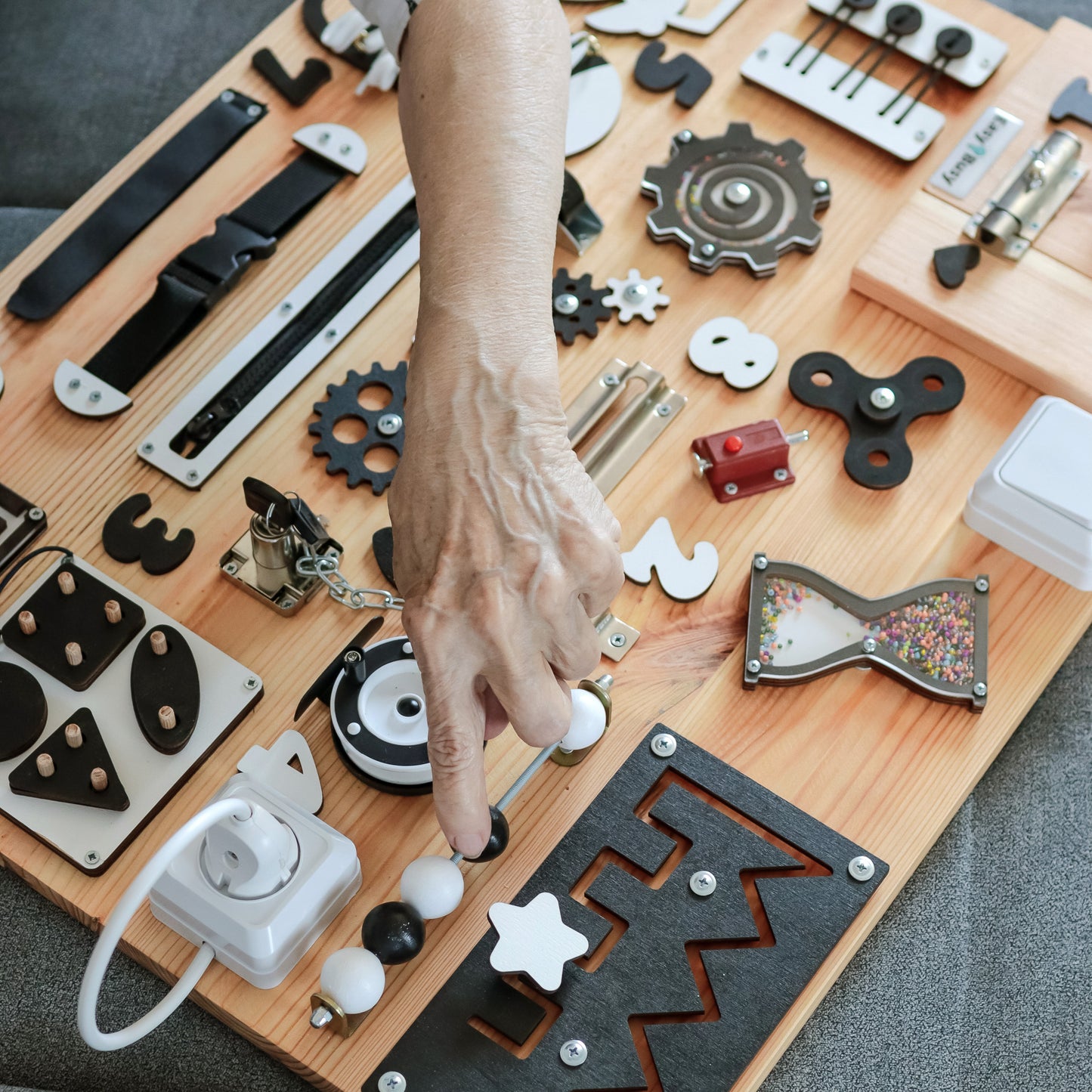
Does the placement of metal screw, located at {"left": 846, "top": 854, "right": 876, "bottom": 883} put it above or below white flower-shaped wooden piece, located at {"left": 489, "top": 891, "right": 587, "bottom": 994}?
above

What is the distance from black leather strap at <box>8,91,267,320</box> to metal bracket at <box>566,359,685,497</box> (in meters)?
0.52

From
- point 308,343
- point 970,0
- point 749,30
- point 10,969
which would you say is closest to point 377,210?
point 308,343

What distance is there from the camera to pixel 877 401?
1258 millimetres

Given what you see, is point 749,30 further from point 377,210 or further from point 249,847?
point 249,847

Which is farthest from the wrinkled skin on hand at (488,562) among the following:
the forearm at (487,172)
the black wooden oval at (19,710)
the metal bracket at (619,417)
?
the black wooden oval at (19,710)

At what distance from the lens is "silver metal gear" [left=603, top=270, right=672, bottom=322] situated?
4.40 ft

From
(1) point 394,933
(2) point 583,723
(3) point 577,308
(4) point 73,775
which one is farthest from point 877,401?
(4) point 73,775

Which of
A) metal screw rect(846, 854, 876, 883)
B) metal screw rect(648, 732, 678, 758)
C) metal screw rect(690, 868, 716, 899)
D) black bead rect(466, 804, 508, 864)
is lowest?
black bead rect(466, 804, 508, 864)

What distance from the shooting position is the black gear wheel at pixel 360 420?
1257 mm

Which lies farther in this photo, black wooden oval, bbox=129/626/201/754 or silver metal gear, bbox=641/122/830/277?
silver metal gear, bbox=641/122/830/277

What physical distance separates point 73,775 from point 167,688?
10 centimetres


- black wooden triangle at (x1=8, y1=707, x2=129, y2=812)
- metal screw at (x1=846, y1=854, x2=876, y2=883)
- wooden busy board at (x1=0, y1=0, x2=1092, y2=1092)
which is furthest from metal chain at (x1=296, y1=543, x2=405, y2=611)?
metal screw at (x1=846, y1=854, x2=876, y2=883)

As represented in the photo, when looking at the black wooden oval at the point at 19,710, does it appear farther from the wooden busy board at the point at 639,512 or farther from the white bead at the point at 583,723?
the white bead at the point at 583,723

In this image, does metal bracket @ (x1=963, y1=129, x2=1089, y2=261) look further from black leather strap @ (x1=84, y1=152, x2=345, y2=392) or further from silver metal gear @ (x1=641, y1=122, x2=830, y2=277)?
black leather strap @ (x1=84, y1=152, x2=345, y2=392)
